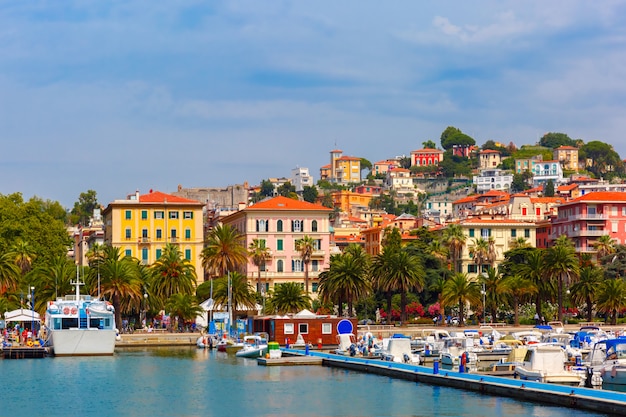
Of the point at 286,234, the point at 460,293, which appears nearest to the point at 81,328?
the point at 460,293

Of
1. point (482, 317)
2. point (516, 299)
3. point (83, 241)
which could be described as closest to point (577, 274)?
point (516, 299)

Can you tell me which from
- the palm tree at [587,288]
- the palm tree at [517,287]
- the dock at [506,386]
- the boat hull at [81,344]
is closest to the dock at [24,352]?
the boat hull at [81,344]

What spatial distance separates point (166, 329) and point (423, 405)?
200ft

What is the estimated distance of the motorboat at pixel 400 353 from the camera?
218 ft

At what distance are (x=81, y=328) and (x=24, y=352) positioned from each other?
A: 433cm

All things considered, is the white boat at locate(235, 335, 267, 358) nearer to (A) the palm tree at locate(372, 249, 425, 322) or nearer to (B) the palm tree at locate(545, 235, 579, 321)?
(A) the palm tree at locate(372, 249, 425, 322)

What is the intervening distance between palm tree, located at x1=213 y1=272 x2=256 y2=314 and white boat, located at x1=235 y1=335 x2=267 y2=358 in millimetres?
20473

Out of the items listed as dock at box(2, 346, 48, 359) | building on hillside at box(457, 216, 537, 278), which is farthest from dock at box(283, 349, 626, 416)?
building on hillside at box(457, 216, 537, 278)

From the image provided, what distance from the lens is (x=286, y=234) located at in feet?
420

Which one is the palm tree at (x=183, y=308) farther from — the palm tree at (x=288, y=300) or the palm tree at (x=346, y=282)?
the palm tree at (x=346, y=282)

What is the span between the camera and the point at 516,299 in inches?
4063

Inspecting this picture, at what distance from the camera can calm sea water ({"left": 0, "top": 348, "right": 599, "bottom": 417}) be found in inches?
1860

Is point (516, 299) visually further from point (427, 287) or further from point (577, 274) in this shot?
point (427, 287)

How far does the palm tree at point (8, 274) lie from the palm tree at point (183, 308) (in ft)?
51.4
